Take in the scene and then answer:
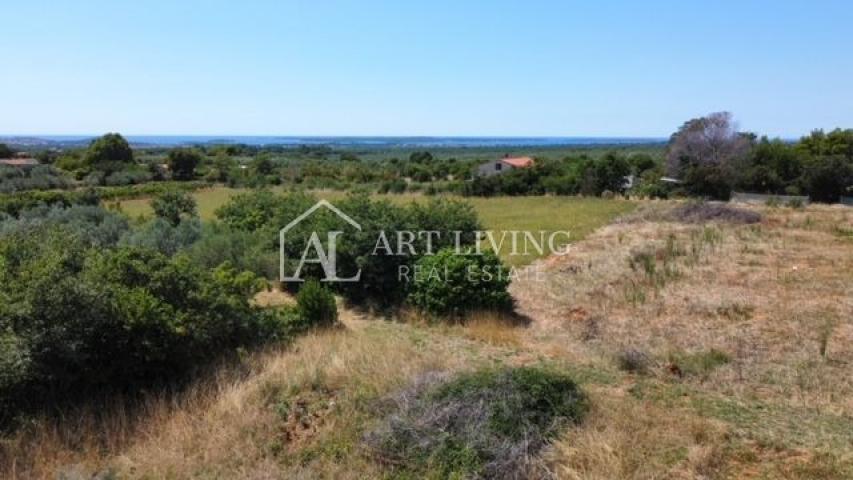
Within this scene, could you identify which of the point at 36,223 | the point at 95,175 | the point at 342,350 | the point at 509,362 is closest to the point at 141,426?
the point at 342,350

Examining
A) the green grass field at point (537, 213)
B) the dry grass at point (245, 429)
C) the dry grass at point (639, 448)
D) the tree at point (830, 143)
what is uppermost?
the tree at point (830, 143)

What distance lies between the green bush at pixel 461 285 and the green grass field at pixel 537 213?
4.52 metres

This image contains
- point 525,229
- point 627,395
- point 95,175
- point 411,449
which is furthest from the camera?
point 95,175

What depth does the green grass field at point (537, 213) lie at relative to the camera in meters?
19.1

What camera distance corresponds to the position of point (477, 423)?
4.08m

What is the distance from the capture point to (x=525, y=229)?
1933 centimetres

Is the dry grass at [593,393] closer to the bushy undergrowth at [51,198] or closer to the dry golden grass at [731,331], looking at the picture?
the dry golden grass at [731,331]

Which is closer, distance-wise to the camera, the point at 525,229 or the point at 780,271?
the point at 780,271

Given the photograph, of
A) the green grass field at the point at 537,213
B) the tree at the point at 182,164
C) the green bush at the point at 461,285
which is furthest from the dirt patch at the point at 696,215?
the tree at the point at 182,164

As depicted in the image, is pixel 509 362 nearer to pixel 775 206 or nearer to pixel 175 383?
pixel 175 383

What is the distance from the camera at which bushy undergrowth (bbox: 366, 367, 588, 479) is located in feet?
12.6

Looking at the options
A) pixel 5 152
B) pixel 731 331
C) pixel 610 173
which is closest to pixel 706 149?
pixel 610 173

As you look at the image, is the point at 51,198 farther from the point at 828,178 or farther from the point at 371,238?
the point at 828,178

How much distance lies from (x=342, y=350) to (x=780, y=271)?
9.68m
